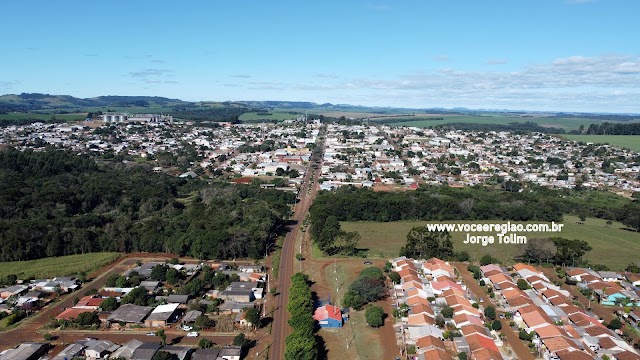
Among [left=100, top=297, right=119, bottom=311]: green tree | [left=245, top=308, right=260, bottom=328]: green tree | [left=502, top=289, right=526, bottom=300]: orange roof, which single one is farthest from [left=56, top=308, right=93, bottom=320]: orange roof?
[left=502, top=289, right=526, bottom=300]: orange roof

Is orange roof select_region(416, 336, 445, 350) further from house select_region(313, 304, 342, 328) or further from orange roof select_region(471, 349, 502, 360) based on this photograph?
house select_region(313, 304, 342, 328)

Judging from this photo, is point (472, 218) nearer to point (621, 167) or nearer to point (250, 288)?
point (250, 288)

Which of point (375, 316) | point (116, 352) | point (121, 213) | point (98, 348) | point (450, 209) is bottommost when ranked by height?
point (116, 352)

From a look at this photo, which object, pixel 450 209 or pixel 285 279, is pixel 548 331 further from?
pixel 450 209

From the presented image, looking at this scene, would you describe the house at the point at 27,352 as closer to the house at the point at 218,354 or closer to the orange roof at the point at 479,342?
the house at the point at 218,354

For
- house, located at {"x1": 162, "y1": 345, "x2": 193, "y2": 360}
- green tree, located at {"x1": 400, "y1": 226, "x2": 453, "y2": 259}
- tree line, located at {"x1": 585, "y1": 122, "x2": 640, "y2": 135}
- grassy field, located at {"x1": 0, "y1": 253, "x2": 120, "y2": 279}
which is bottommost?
grassy field, located at {"x1": 0, "y1": 253, "x2": 120, "y2": 279}

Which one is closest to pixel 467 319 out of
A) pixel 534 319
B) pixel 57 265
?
pixel 534 319
